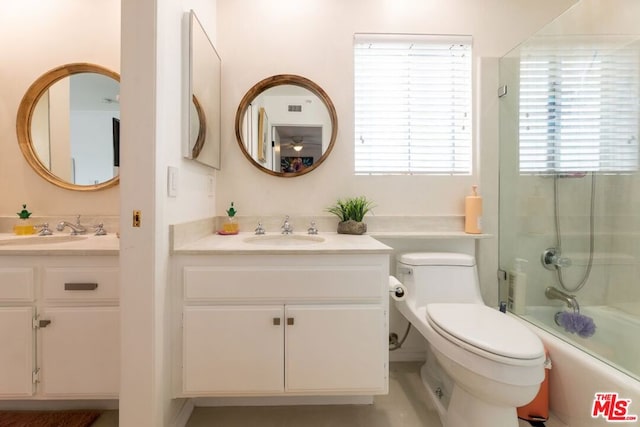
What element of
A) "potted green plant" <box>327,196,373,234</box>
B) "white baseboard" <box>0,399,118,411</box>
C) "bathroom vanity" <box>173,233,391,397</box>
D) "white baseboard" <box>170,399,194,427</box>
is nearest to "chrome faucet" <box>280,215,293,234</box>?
"potted green plant" <box>327,196,373,234</box>

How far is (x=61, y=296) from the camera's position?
50.0 inches

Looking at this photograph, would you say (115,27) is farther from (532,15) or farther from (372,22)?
(532,15)

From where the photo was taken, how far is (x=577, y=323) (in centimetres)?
143

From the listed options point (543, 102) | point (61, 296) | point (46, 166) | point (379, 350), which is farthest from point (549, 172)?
point (46, 166)

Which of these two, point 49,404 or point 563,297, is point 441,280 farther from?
point 49,404

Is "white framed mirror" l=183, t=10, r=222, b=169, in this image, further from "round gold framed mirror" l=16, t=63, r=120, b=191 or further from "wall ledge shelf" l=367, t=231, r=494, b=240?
"wall ledge shelf" l=367, t=231, r=494, b=240

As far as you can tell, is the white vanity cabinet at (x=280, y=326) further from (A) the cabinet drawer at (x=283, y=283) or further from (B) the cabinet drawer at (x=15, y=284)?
(B) the cabinet drawer at (x=15, y=284)

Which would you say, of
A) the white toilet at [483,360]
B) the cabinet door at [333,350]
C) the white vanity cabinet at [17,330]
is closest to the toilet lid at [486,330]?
the white toilet at [483,360]

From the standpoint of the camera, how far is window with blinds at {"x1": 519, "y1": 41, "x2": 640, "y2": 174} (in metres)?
1.45

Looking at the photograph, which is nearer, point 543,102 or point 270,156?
point 543,102

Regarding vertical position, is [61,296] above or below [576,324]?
above

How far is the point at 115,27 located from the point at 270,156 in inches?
45.8

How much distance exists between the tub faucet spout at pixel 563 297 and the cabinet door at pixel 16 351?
2.57 metres

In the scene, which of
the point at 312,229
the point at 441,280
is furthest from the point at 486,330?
the point at 312,229
